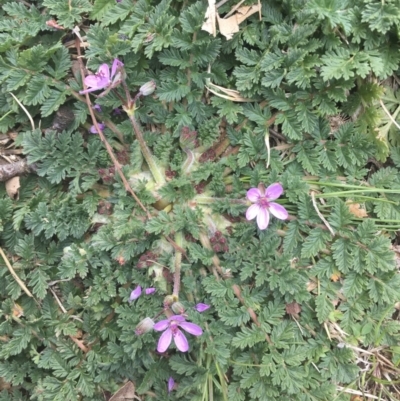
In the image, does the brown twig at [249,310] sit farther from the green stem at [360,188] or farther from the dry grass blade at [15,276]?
the dry grass blade at [15,276]

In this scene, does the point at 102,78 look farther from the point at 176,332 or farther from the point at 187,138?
the point at 176,332

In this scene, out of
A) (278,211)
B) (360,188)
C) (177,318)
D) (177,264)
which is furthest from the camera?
(360,188)

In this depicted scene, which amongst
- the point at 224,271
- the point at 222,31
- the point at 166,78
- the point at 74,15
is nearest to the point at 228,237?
the point at 224,271

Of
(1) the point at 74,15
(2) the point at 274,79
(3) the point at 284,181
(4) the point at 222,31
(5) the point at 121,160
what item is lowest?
(3) the point at 284,181

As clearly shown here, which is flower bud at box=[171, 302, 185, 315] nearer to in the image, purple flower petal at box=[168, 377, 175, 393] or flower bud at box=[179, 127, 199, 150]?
purple flower petal at box=[168, 377, 175, 393]

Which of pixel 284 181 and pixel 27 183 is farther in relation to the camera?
pixel 27 183

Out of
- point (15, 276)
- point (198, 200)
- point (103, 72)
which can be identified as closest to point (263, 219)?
point (198, 200)

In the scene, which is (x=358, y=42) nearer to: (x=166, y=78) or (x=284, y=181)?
(x=284, y=181)
